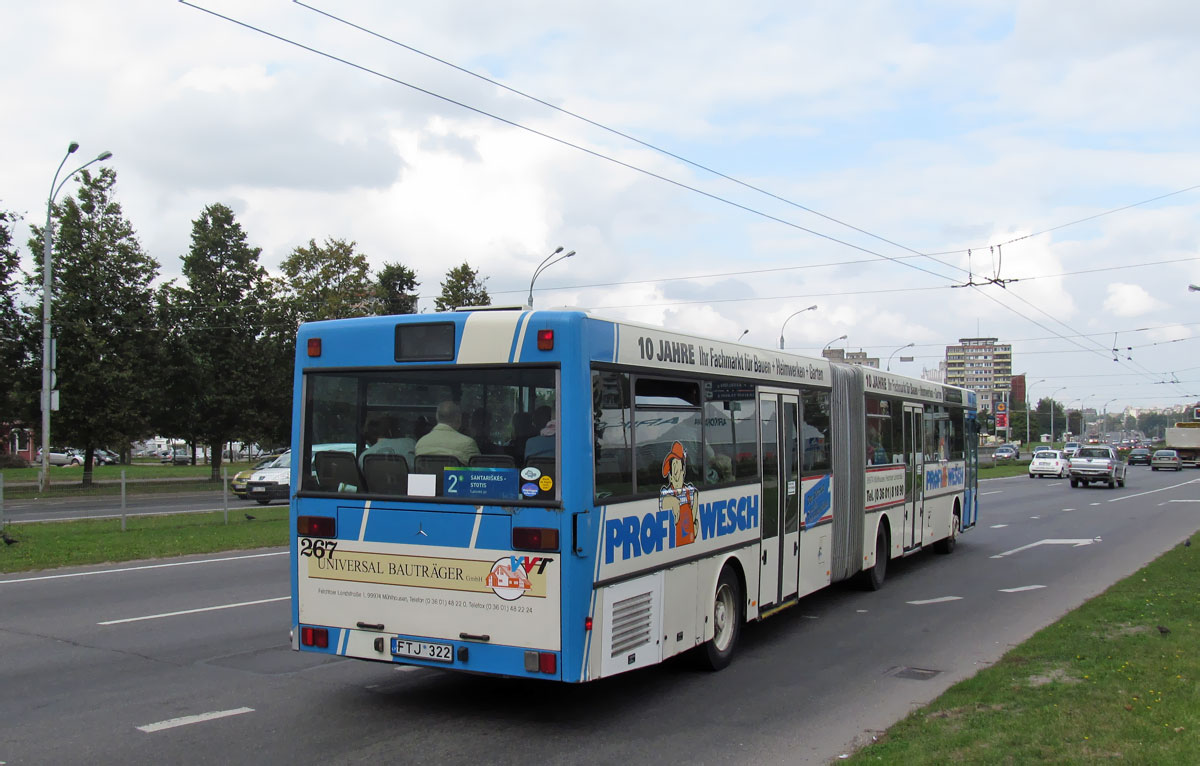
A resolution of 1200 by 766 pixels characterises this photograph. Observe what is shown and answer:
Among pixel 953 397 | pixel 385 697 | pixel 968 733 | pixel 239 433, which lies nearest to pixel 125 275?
pixel 239 433

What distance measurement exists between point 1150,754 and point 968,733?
987mm

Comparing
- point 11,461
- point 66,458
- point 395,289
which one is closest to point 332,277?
point 395,289

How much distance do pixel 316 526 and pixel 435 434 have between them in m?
1.13

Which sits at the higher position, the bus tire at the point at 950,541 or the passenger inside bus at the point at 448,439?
the passenger inside bus at the point at 448,439

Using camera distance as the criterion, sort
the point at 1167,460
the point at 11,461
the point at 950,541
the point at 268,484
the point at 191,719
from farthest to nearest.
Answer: the point at 11,461
the point at 1167,460
the point at 268,484
the point at 950,541
the point at 191,719

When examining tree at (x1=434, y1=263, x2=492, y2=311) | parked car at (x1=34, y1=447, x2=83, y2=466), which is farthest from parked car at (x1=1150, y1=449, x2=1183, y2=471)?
parked car at (x1=34, y1=447, x2=83, y2=466)

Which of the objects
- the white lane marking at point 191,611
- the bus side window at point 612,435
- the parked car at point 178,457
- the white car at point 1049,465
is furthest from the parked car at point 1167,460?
the parked car at point 178,457

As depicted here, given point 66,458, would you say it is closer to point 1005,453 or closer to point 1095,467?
point 1095,467

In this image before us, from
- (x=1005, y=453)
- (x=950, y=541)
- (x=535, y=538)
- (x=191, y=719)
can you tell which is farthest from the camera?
(x=1005, y=453)

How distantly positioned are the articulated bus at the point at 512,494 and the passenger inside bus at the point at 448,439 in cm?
1

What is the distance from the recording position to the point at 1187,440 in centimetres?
7119

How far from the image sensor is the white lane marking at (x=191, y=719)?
20.7ft

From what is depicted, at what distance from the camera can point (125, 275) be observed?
129 feet

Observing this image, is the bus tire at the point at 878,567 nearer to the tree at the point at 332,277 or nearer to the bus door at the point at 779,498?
the bus door at the point at 779,498
